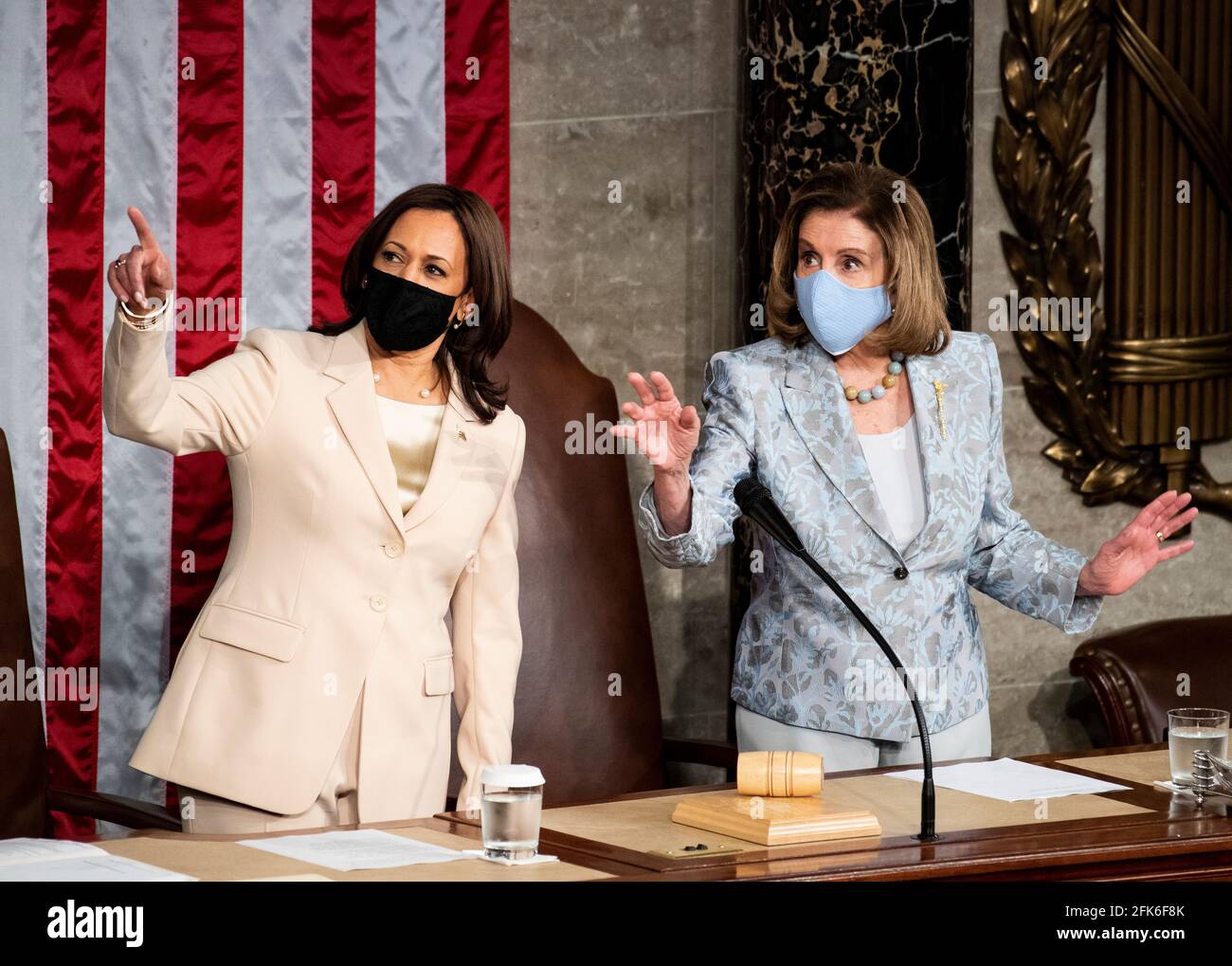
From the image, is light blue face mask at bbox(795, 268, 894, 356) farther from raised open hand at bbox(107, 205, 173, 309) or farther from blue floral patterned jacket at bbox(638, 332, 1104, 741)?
raised open hand at bbox(107, 205, 173, 309)

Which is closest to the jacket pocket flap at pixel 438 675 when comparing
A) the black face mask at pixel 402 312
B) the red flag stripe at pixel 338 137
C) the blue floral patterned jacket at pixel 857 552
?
the blue floral patterned jacket at pixel 857 552

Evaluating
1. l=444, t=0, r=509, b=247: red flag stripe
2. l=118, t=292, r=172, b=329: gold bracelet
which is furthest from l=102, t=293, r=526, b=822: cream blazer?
l=444, t=0, r=509, b=247: red flag stripe

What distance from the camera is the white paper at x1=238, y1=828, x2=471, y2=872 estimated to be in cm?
213

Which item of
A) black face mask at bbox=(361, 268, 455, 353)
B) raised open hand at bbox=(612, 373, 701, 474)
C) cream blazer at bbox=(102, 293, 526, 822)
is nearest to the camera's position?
raised open hand at bbox=(612, 373, 701, 474)

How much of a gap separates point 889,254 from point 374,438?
1110 millimetres

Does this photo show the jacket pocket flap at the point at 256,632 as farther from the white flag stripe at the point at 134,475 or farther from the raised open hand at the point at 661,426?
the white flag stripe at the point at 134,475

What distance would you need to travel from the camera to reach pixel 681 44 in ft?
14.4

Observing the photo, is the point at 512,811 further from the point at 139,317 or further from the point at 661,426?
the point at 139,317

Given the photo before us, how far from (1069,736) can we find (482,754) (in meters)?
2.14

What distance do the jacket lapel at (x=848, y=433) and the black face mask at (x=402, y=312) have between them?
73 centimetres

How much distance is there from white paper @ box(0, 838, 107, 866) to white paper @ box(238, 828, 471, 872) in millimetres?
214

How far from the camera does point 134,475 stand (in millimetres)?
3750

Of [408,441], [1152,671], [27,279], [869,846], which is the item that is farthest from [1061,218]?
[27,279]

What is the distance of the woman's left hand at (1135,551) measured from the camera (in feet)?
9.96
